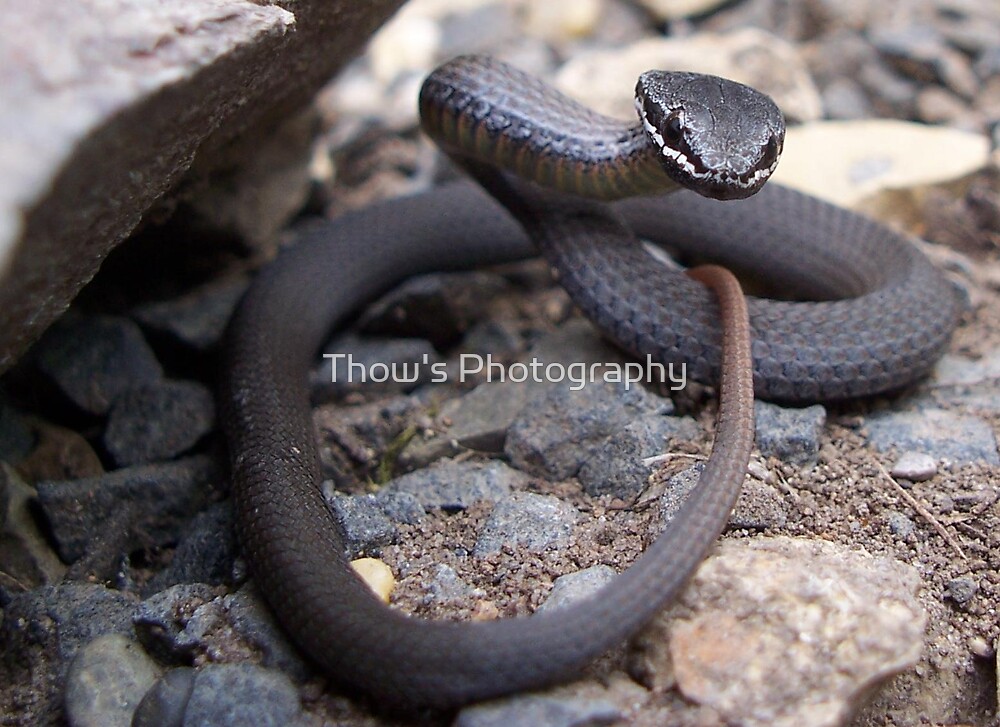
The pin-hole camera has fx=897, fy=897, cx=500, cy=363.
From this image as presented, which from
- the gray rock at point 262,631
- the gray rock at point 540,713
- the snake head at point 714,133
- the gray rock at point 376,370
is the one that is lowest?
the gray rock at point 376,370

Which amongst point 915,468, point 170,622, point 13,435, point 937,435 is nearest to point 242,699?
point 170,622

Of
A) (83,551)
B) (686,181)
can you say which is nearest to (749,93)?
(686,181)

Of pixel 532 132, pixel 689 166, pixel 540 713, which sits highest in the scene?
pixel 689 166

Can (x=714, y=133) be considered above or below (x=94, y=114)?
below

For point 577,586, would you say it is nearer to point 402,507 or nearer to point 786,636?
point 786,636

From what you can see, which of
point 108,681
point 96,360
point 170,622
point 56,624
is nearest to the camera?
point 108,681

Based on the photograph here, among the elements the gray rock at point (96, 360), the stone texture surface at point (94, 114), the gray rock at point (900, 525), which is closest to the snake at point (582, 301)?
the gray rock at point (96, 360)

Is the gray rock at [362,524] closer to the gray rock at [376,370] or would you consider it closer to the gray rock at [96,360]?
the gray rock at [376,370]

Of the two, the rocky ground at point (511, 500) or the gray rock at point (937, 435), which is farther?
the gray rock at point (937, 435)
